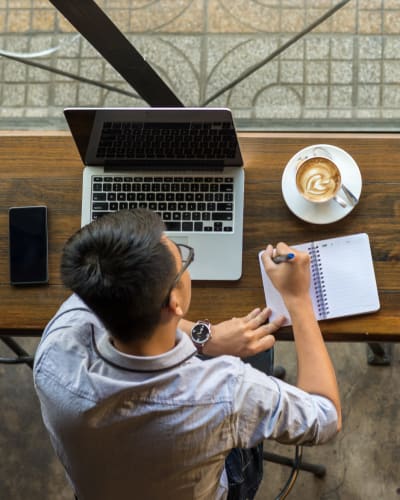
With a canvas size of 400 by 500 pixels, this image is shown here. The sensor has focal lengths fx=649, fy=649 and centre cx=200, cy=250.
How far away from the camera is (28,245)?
177 cm

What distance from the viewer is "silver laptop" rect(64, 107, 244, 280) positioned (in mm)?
1623

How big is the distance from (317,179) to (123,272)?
28.1 inches

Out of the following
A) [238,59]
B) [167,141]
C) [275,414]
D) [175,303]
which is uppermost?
[238,59]

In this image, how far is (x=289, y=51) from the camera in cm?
285

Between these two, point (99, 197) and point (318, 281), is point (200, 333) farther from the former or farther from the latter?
point (99, 197)

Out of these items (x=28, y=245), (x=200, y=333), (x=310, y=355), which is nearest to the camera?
(x=310, y=355)

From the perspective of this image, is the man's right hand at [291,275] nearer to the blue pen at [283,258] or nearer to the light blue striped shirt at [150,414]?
the blue pen at [283,258]

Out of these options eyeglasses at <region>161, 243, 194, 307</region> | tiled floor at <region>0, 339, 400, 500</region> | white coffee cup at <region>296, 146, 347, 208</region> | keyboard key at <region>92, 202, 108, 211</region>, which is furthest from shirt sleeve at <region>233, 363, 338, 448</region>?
tiled floor at <region>0, 339, 400, 500</region>

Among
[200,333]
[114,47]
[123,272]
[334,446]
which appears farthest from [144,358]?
[334,446]

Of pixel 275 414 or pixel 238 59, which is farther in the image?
pixel 238 59

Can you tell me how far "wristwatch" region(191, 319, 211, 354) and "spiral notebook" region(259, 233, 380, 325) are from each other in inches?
6.6

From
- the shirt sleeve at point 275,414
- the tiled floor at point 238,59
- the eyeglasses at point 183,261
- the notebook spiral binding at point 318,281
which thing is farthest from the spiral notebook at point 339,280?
the tiled floor at point 238,59

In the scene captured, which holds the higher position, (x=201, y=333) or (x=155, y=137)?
(x=155, y=137)

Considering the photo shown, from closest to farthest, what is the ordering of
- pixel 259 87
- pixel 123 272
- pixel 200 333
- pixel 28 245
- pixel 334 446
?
pixel 123 272, pixel 200 333, pixel 28 245, pixel 334 446, pixel 259 87
